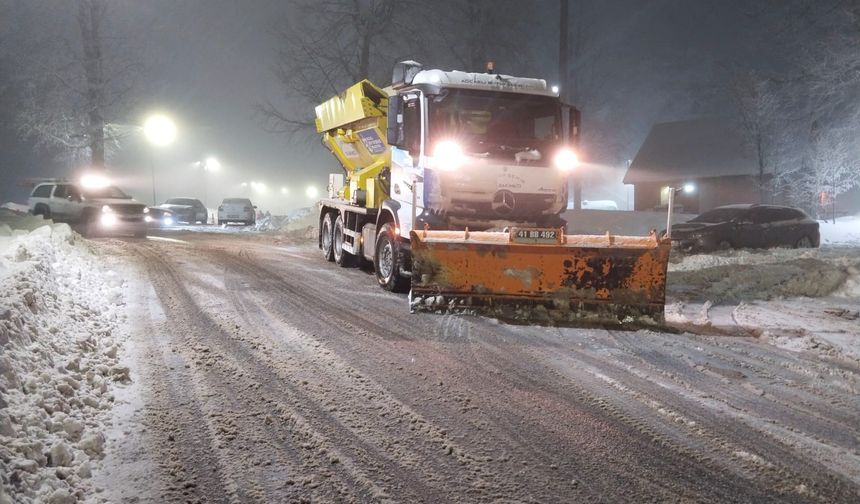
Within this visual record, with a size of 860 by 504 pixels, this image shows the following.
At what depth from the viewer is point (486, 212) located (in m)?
8.80

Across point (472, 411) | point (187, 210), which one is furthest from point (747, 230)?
point (187, 210)

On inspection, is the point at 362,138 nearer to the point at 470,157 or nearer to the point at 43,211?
the point at 470,157

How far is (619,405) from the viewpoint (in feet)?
15.4

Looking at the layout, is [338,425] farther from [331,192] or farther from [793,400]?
[331,192]

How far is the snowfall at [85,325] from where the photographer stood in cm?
333

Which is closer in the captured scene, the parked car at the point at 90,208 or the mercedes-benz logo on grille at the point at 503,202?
the mercedes-benz logo on grille at the point at 503,202

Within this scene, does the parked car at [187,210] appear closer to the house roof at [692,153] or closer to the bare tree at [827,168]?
the house roof at [692,153]

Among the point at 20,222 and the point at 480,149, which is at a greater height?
the point at 480,149

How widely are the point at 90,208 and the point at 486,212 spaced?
1587 centimetres

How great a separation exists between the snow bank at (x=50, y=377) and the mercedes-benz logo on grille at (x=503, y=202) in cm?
523

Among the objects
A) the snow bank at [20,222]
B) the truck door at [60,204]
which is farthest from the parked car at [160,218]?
the snow bank at [20,222]

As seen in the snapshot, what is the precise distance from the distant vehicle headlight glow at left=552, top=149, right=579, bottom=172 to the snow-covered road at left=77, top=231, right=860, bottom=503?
2.82 metres

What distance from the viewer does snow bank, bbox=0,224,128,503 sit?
10.3 ft

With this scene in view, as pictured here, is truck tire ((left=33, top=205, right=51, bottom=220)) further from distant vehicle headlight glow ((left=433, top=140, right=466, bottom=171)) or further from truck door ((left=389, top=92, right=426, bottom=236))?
distant vehicle headlight glow ((left=433, top=140, right=466, bottom=171))
